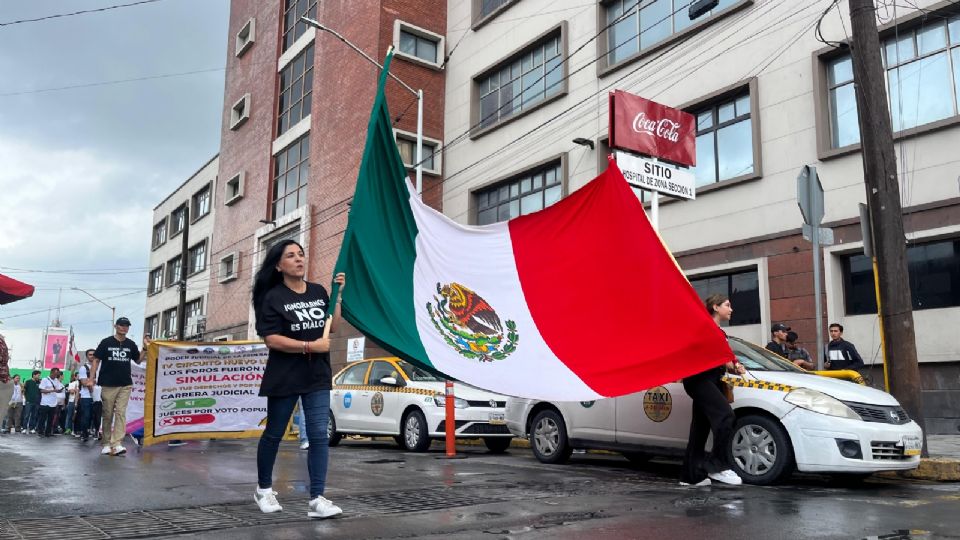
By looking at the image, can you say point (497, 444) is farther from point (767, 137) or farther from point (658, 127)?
point (767, 137)

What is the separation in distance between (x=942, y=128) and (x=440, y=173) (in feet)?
52.5

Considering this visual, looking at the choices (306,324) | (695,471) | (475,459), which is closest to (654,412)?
(695,471)

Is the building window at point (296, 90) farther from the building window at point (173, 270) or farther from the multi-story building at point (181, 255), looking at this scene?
the building window at point (173, 270)

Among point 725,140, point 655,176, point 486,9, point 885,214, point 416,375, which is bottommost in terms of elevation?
point 416,375

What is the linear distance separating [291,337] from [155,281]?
167 feet

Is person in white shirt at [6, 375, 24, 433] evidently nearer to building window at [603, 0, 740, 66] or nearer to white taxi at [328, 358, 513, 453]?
white taxi at [328, 358, 513, 453]

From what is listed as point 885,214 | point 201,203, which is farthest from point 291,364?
point 201,203

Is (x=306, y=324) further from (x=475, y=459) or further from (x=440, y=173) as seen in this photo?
(x=440, y=173)

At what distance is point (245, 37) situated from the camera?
39.6 meters

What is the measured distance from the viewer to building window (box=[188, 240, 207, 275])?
136 feet

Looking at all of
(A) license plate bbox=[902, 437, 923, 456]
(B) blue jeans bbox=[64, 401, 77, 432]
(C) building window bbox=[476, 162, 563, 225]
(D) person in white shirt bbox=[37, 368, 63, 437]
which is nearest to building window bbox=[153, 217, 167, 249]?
(B) blue jeans bbox=[64, 401, 77, 432]

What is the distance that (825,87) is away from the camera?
14898mm

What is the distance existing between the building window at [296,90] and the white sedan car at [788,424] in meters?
26.2

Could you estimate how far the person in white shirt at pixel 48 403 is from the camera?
20.7 metres
